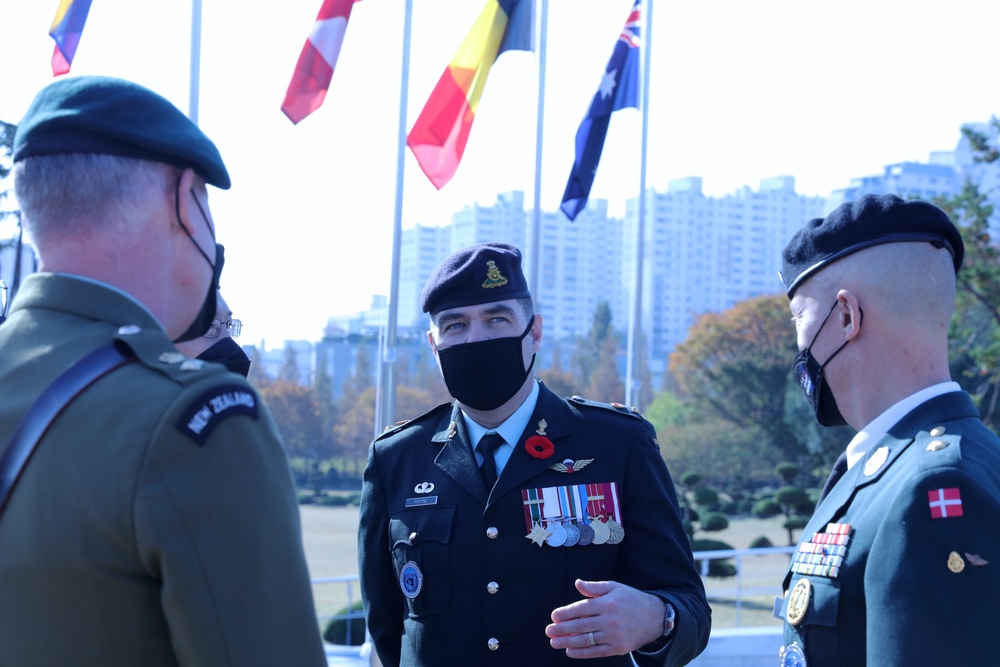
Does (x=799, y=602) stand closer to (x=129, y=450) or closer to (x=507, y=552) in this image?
(x=507, y=552)

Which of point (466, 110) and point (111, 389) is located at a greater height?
point (466, 110)

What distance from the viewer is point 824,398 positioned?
8.32 ft

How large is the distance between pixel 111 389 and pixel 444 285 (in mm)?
1906

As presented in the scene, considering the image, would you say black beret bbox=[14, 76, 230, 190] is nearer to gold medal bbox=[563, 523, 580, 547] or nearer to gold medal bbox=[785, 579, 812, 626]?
gold medal bbox=[785, 579, 812, 626]

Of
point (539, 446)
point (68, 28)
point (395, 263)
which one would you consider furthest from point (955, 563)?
point (395, 263)

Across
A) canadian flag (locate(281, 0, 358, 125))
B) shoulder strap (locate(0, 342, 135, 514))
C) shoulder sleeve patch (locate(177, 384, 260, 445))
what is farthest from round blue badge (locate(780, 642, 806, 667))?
canadian flag (locate(281, 0, 358, 125))

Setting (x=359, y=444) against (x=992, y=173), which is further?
(x=992, y=173)

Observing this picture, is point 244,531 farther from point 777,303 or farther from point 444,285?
point 777,303

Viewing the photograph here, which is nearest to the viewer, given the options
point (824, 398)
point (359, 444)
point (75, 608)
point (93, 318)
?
point (75, 608)

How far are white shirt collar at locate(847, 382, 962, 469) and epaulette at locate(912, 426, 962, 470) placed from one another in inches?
5.0

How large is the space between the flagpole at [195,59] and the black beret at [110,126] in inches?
203

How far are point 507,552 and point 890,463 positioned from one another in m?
1.26

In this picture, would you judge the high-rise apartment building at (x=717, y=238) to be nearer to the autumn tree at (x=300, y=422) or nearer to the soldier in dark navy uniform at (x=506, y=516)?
the autumn tree at (x=300, y=422)

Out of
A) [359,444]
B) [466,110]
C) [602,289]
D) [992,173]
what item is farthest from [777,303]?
[992,173]
